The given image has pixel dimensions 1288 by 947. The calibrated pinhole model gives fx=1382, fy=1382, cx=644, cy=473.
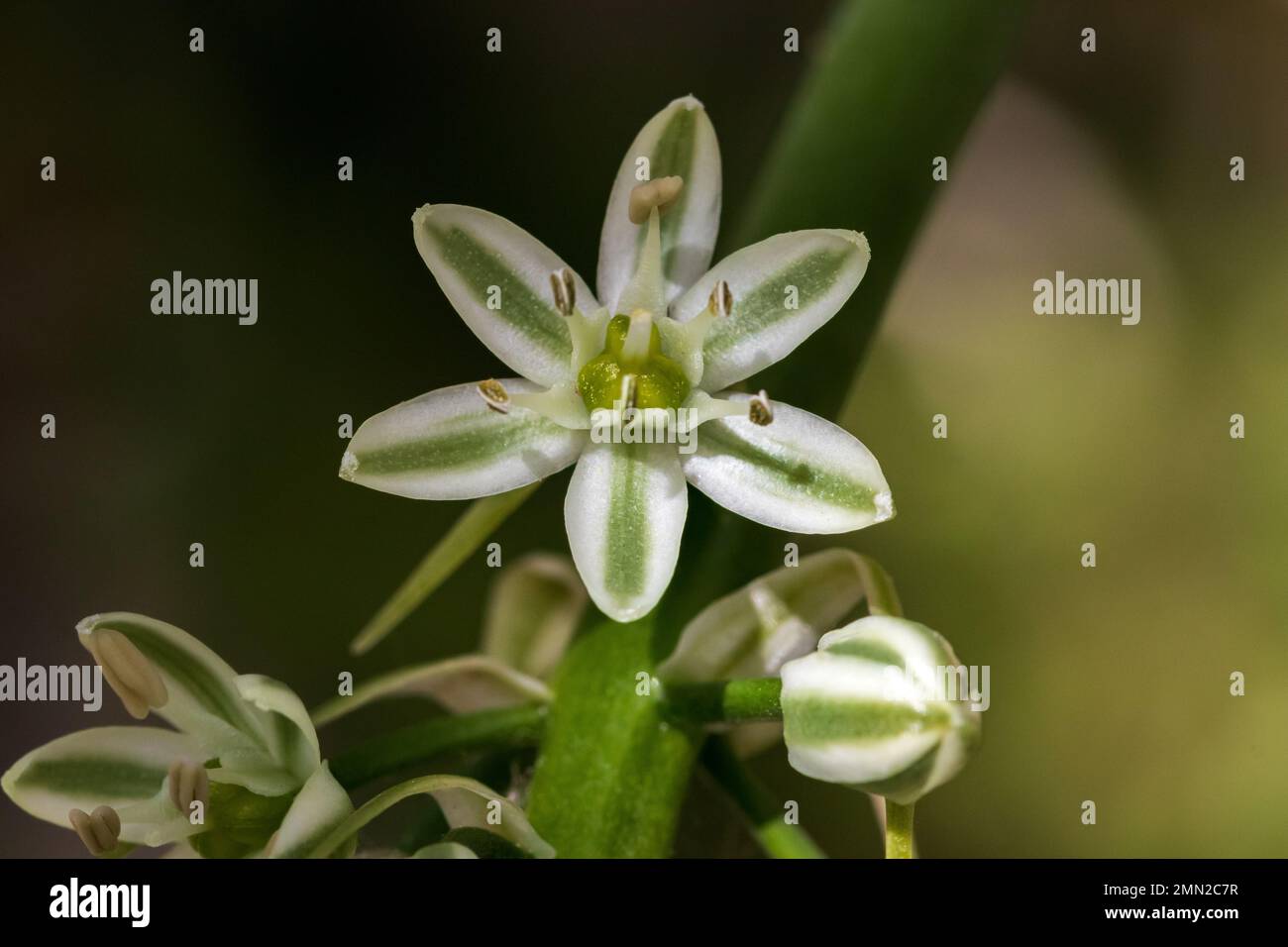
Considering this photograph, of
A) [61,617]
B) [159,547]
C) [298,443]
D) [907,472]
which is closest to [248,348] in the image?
[298,443]

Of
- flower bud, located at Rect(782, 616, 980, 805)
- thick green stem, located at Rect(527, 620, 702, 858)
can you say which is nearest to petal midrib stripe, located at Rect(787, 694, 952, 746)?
flower bud, located at Rect(782, 616, 980, 805)

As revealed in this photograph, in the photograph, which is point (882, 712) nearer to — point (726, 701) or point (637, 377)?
point (726, 701)

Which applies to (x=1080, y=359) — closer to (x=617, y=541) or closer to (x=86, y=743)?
(x=617, y=541)

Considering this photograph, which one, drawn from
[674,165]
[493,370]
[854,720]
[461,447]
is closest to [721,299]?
[674,165]

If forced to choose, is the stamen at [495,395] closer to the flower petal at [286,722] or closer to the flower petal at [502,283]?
the flower petal at [502,283]

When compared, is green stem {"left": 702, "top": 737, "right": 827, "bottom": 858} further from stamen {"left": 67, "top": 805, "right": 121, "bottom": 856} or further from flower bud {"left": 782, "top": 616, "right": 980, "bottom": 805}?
stamen {"left": 67, "top": 805, "right": 121, "bottom": 856}
